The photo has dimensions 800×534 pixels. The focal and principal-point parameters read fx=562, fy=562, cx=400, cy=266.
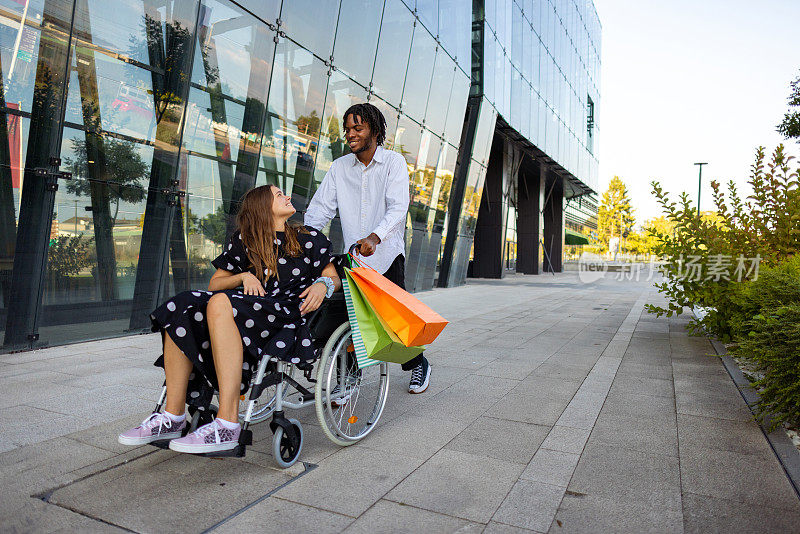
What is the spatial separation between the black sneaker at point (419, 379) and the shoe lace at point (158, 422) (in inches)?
81.0

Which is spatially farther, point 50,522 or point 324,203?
point 324,203

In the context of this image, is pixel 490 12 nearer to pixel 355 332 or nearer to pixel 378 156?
pixel 378 156

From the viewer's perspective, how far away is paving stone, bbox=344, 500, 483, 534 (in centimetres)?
213

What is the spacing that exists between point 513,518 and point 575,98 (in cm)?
3055

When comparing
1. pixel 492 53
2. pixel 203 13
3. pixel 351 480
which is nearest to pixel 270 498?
pixel 351 480

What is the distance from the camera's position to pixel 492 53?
17.8m

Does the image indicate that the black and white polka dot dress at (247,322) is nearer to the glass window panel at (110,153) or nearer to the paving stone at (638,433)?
the paving stone at (638,433)

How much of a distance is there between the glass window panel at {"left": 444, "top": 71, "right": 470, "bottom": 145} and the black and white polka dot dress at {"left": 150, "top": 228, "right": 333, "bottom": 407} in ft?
42.9

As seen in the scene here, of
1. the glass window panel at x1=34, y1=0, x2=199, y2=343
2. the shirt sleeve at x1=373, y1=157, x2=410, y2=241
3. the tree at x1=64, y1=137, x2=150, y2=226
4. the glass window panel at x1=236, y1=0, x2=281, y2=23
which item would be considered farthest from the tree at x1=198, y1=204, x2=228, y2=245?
the shirt sleeve at x1=373, y1=157, x2=410, y2=241

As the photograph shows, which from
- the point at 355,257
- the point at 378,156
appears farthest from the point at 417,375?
the point at 378,156

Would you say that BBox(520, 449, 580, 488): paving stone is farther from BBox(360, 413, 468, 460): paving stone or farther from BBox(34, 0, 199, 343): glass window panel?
BBox(34, 0, 199, 343): glass window panel

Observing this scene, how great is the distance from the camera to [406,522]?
219 centimetres

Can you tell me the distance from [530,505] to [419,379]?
2.00 meters

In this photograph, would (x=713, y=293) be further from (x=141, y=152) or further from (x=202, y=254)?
(x=141, y=152)
